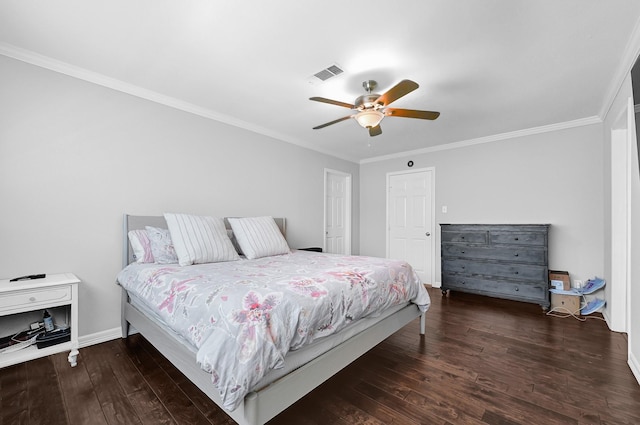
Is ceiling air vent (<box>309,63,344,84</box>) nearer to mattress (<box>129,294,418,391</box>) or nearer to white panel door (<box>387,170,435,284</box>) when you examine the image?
mattress (<box>129,294,418,391</box>)

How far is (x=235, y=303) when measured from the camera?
4.63ft

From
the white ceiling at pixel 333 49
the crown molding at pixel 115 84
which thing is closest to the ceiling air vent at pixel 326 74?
the white ceiling at pixel 333 49

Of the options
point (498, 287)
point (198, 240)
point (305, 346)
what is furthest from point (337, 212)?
point (305, 346)

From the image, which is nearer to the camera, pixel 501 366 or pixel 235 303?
pixel 235 303

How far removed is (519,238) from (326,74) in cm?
323

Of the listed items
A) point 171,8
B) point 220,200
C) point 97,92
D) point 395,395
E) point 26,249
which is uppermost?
point 171,8

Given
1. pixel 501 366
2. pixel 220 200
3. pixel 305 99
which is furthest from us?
pixel 220 200

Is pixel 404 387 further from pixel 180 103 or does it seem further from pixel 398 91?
pixel 180 103

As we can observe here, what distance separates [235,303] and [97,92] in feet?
8.49

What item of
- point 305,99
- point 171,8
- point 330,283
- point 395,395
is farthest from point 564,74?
point 171,8

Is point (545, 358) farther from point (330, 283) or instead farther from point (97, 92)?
point (97, 92)

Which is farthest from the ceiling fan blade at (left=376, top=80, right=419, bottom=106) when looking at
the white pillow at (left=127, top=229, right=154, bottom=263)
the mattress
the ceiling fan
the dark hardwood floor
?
the white pillow at (left=127, top=229, right=154, bottom=263)

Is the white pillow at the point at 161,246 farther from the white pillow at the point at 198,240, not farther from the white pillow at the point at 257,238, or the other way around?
the white pillow at the point at 257,238

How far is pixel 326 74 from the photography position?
8.34 ft
